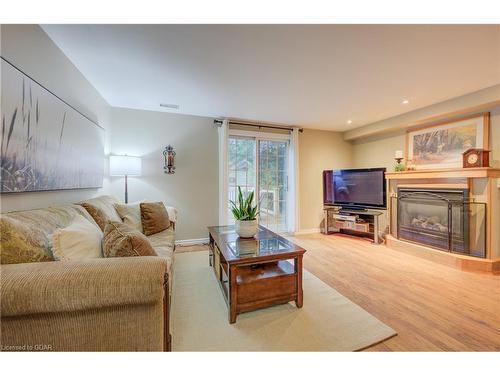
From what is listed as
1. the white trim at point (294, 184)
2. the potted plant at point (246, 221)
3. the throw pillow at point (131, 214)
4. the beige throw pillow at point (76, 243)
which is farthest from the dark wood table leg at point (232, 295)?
the white trim at point (294, 184)

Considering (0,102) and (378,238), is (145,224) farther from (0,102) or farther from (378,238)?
(378,238)

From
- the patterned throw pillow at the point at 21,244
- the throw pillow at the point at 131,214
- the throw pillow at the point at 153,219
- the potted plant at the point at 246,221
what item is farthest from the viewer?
the throw pillow at the point at 153,219

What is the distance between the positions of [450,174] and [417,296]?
1.80 metres

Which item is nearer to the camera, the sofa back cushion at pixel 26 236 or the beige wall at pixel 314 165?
the sofa back cushion at pixel 26 236

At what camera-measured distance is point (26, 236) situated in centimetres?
99

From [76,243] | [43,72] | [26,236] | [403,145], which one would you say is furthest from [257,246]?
[403,145]

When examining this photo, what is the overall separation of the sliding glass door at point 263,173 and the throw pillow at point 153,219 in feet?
4.60

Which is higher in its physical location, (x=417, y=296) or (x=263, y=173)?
(x=263, y=173)

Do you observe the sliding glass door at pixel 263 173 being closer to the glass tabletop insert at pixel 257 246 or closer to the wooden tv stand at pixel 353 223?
the wooden tv stand at pixel 353 223

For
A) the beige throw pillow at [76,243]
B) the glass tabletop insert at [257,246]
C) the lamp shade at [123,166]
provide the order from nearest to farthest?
the beige throw pillow at [76,243] < the glass tabletop insert at [257,246] < the lamp shade at [123,166]

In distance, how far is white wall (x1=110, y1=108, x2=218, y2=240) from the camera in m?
3.12

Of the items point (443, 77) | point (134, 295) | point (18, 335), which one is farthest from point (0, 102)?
point (443, 77)

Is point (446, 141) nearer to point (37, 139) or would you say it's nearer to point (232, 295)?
point (232, 295)

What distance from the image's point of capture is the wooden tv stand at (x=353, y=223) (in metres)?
3.58
